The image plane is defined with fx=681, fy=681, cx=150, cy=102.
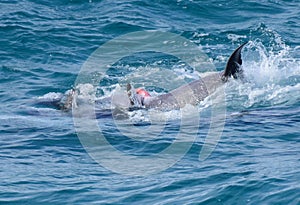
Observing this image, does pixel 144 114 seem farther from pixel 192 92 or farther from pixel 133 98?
pixel 192 92

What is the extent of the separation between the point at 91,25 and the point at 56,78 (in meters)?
3.76

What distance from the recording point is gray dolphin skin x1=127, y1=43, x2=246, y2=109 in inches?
533

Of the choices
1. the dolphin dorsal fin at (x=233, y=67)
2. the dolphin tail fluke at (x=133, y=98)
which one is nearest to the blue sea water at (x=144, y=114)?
the dolphin dorsal fin at (x=233, y=67)

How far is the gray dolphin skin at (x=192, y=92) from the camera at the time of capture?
13530mm

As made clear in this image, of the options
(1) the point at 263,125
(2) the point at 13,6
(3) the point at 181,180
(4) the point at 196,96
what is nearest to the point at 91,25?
(2) the point at 13,6

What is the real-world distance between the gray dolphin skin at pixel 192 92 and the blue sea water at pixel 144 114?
0.83 ft

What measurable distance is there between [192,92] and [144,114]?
4.22 ft

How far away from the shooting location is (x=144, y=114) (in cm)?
1309

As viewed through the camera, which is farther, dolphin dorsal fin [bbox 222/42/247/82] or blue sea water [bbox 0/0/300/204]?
dolphin dorsal fin [bbox 222/42/247/82]

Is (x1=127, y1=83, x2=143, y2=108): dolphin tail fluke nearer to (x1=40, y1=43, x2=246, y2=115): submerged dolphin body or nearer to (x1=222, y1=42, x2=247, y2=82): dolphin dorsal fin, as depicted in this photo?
(x1=40, y1=43, x2=246, y2=115): submerged dolphin body

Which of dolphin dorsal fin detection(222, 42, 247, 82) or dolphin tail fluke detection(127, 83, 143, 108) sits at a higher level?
dolphin dorsal fin detection(222, 42, 247, 82)

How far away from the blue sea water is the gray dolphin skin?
0.25m

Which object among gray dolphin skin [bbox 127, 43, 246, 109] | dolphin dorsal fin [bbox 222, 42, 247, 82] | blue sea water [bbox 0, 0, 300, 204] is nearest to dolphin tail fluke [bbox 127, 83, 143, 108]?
gray dolphin skin [bbox 127, 43, 246, 109]

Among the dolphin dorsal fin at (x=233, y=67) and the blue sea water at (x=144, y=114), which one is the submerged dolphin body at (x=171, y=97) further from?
the blue sea water at (x=144, y=114)
